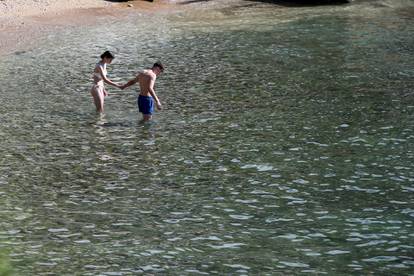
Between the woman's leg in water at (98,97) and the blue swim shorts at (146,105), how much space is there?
1.98m

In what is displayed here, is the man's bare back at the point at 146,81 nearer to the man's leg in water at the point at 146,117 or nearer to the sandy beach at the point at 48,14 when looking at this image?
the man's leg in water at the point at 146,117

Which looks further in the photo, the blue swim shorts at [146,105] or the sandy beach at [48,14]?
the sandy beach at [48,14]

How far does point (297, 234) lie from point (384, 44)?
71.5 ft

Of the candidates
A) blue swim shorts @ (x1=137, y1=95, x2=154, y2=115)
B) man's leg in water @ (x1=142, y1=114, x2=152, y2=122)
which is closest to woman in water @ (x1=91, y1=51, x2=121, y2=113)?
blue swim shorts @ (x1=137, y1=95, x2=154, y2=115)

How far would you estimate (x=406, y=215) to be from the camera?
16.5 meters

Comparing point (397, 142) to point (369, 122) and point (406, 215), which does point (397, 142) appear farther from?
point (406, 215)

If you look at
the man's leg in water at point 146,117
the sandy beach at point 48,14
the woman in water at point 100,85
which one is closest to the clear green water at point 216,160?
the man's leg in water at point 146,117

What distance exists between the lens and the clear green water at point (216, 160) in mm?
14891

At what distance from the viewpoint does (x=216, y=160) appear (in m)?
20.8

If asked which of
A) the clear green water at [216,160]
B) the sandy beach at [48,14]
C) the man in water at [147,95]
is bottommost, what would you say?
the clear green water at [216,160]

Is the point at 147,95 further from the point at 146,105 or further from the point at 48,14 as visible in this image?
the point at 48,14

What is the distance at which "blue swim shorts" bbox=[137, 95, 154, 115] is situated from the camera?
24766 mm

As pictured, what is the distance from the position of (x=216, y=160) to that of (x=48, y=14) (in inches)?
1052

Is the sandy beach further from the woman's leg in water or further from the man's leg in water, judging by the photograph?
the man's leg in water
